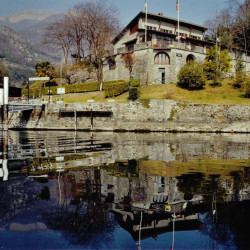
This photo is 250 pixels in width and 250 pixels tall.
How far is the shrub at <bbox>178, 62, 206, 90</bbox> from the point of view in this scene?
124 ft

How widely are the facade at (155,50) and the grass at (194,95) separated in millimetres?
4973

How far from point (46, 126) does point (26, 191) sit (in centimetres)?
2974

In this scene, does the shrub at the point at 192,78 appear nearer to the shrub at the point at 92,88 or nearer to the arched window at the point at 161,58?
the arched window at the point at 161,58

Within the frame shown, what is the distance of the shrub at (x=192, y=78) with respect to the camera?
124 feet

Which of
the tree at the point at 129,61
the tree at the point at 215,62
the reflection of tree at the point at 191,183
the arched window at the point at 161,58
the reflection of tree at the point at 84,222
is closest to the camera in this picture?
the reflection of tree at the point at 84,222

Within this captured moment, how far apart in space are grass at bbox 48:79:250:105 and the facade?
497cm

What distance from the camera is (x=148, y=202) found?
6.46 m

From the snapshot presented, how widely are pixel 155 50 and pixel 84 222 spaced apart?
4212 centimetres

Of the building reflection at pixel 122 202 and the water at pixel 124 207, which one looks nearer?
the water at pixel 124 207

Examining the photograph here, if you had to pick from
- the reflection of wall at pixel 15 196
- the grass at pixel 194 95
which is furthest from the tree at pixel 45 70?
the reflection of wall at pixel 15 196

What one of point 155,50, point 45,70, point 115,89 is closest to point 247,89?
point 155,50

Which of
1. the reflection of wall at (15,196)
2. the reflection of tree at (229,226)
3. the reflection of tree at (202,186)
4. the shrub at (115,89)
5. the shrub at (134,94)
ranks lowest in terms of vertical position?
the reflection of tree at (229,226)

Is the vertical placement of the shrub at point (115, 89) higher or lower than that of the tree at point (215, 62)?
lower

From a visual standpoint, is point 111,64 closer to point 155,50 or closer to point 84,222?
point 155,50
